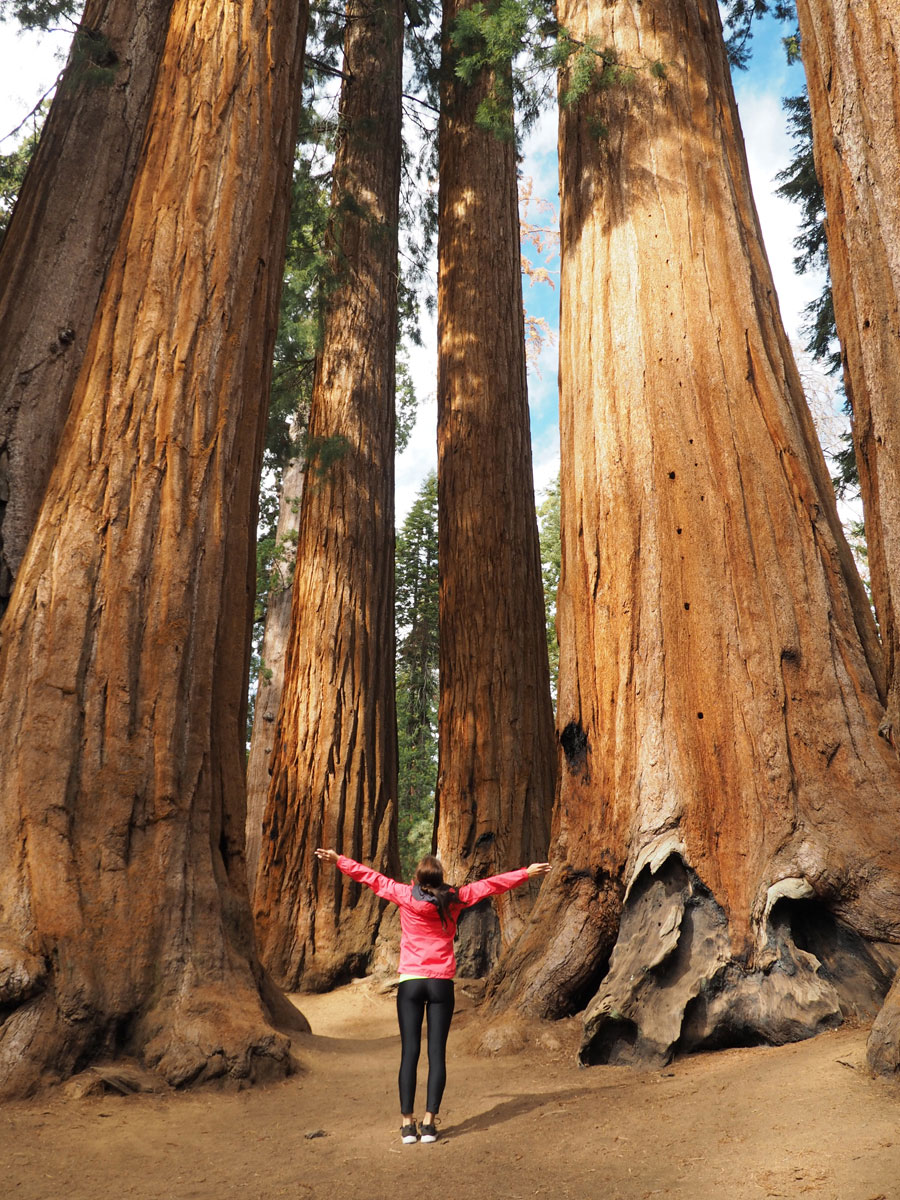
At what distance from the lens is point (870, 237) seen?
281 centimetres

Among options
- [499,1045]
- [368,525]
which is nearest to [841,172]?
[499,1045]

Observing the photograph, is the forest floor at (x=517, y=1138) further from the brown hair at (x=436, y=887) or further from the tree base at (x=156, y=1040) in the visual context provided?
the brown hair at (x=436, y=887)

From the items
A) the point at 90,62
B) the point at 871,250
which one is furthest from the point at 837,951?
the point at 90,62

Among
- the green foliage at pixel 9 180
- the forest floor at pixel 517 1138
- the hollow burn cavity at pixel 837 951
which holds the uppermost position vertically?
the green foliage at pixel 9 180

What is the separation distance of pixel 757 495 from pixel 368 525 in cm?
555

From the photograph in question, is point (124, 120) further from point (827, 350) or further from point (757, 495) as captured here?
point (827, 350)

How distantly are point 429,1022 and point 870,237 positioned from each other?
3439mm

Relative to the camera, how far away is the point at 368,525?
9672 millimetres

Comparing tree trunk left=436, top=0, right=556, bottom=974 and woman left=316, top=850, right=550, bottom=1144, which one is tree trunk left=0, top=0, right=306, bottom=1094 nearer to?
woman left=316, top=850, right=550, bottom=1144

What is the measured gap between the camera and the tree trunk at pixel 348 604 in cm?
811

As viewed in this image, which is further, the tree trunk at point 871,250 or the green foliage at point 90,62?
the green foliage at point 90,62

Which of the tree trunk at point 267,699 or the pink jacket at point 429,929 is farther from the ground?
the tree trunk at point 267,699

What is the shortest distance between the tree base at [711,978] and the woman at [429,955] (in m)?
0.65

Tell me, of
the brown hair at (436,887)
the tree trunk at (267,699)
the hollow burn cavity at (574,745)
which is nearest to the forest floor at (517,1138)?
the brown hair at (436,887)
